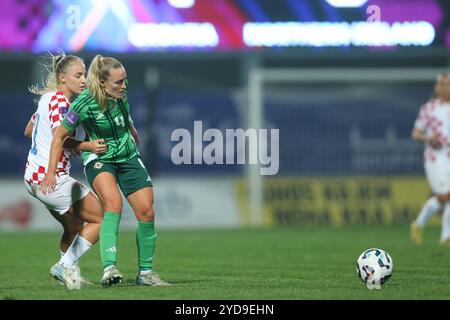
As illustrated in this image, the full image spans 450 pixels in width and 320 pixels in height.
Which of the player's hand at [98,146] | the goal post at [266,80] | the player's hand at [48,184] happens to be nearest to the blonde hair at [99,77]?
the player's hand at [98,146]

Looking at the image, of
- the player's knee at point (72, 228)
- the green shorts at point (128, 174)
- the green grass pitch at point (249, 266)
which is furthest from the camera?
the player's knee at point (72, 228)

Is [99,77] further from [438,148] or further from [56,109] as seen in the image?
[438,148]

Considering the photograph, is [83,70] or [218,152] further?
[218,152]

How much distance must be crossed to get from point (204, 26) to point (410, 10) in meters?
3.52

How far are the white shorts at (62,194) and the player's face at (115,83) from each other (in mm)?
777

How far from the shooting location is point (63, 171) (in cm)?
864

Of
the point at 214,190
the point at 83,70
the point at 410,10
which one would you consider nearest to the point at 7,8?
the point at 214,190

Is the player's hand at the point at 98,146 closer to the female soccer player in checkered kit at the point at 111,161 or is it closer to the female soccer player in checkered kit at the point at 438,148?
the female soccer player in checkered kit at the point at 111,161

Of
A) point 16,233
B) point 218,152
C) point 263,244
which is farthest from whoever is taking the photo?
point 218,152

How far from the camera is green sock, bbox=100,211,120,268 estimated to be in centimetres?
821

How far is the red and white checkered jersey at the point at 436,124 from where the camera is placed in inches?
563
